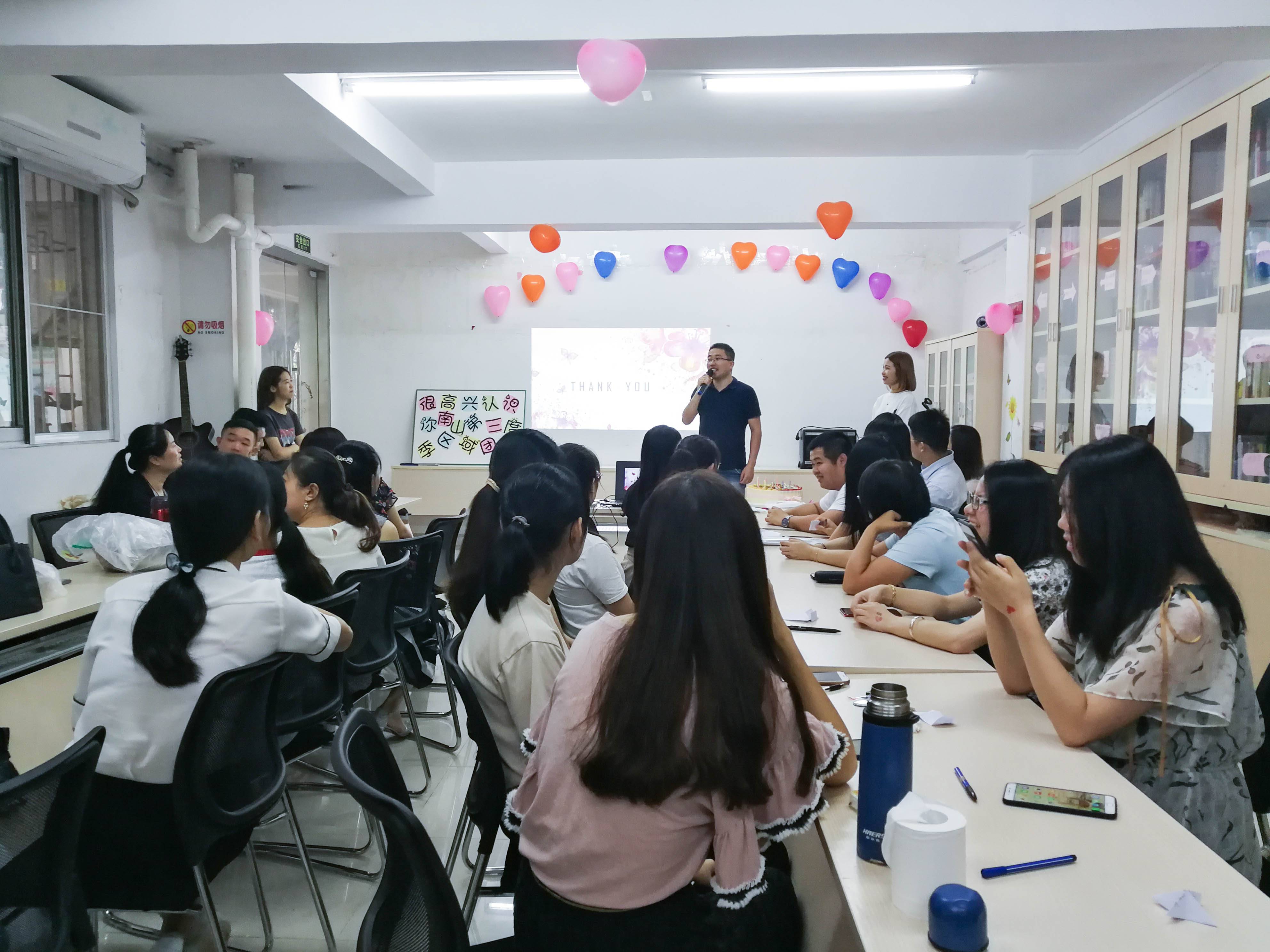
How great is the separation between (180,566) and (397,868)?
88cm

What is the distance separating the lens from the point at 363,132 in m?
4.59

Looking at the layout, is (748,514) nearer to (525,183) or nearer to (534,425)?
(525,183)

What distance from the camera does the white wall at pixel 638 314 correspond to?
793 centimetres

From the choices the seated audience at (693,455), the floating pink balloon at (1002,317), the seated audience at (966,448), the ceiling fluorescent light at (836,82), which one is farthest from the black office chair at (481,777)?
the floating pink balloon at (1002,317)

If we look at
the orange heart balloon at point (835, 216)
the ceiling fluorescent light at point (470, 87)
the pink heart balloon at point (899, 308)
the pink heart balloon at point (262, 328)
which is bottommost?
the pink heart balloon at point (262, 328)

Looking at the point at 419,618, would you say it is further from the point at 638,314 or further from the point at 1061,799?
the point at 638,314

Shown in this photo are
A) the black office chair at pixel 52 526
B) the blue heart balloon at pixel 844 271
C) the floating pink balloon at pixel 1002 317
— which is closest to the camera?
the black office chair at pixel 52 526

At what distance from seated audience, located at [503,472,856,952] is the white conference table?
136 mm

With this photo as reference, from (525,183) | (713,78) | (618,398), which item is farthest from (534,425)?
(713,78)

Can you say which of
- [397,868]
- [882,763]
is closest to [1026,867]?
[882,763]

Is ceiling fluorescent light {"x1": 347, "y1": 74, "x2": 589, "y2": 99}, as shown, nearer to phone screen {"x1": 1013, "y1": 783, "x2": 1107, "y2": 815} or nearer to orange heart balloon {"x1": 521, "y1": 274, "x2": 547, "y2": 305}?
orange heart balloon {"x1": 521, "y1": 274, "x2": 547, "y2": 305}

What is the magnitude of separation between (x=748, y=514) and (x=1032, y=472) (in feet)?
4.51

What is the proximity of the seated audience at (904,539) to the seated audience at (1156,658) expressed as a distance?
1.14 metres

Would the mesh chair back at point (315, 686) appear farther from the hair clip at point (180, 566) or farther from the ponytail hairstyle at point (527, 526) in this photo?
the ponytail hairstyle at point (527, 526)
